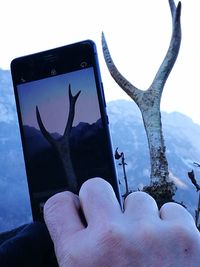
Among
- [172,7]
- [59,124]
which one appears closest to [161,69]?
[172,7]

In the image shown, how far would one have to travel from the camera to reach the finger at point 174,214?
49cm

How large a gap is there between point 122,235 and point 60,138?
0.54m

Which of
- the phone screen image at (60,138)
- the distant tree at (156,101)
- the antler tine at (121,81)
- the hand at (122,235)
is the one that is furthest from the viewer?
the antler tine at (121,81)

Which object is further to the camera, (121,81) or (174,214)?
(121,81)

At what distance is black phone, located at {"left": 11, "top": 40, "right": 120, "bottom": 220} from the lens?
0.97 metres

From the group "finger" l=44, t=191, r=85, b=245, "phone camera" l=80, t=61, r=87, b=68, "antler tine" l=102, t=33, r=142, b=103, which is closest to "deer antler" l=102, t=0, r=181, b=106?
"antler tine" l=102, t=33, r=142, b=103

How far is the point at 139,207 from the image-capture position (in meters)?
0.49

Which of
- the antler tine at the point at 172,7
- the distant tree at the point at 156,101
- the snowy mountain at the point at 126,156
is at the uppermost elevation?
the antler tine at the point at 172,7

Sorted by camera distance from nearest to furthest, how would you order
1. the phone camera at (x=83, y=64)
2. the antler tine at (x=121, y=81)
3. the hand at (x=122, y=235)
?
the hand at (x=122, y=235), the phone camera at (x=83, y=64), the antler tine at (x=121, y=81)

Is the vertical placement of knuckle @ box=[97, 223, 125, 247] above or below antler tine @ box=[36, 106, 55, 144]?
below

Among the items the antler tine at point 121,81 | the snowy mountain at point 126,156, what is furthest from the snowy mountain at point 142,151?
the antler tine at point 121,81

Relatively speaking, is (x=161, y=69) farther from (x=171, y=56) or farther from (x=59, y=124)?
(x=59, y=124)

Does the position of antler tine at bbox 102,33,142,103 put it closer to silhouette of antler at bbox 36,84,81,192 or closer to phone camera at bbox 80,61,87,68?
phone camera at bbox 80,61,87,68

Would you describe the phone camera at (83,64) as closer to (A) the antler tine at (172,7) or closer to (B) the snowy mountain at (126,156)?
(A) the antler tine at (172,7)
